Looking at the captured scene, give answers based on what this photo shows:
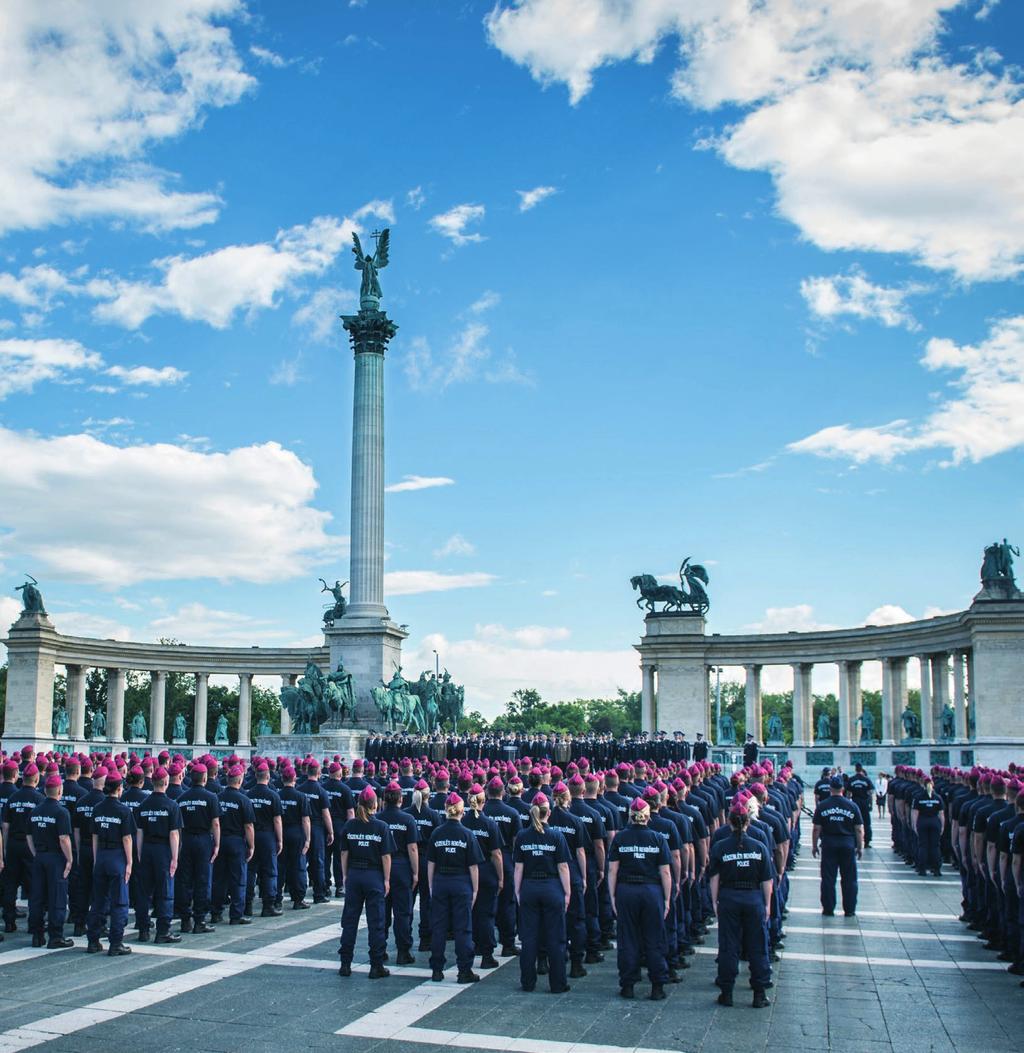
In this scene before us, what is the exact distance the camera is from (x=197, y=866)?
16.7 metres

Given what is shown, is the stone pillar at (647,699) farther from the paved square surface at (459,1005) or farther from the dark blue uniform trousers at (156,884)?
the dark blue uniform trousers at (156,884)

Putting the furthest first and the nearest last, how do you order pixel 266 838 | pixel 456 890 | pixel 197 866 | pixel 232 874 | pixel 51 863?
pixel 266 838
pixel 232 874
pixel 197 866
pixel 51 863
pixel 456 890

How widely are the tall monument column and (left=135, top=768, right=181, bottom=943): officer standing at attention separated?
3796cm

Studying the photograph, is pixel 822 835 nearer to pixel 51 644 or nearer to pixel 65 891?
→ pixel 65 891

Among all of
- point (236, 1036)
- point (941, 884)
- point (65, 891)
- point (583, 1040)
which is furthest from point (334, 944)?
point (941, 884)

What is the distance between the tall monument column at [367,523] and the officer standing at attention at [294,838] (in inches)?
1370

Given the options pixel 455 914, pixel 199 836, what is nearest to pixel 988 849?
pixel 455 914

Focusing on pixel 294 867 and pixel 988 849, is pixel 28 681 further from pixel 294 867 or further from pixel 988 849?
pixel 988 849

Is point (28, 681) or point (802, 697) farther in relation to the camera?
point (28, 681)

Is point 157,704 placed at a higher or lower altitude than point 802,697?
lower

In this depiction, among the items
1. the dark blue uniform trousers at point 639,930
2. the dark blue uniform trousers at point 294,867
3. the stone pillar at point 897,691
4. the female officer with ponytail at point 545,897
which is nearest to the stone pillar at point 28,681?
the stone pillar at point 897,691

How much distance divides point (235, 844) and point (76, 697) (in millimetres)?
67091

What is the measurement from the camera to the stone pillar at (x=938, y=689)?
62.3 metres

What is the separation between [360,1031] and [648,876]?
3433mm
